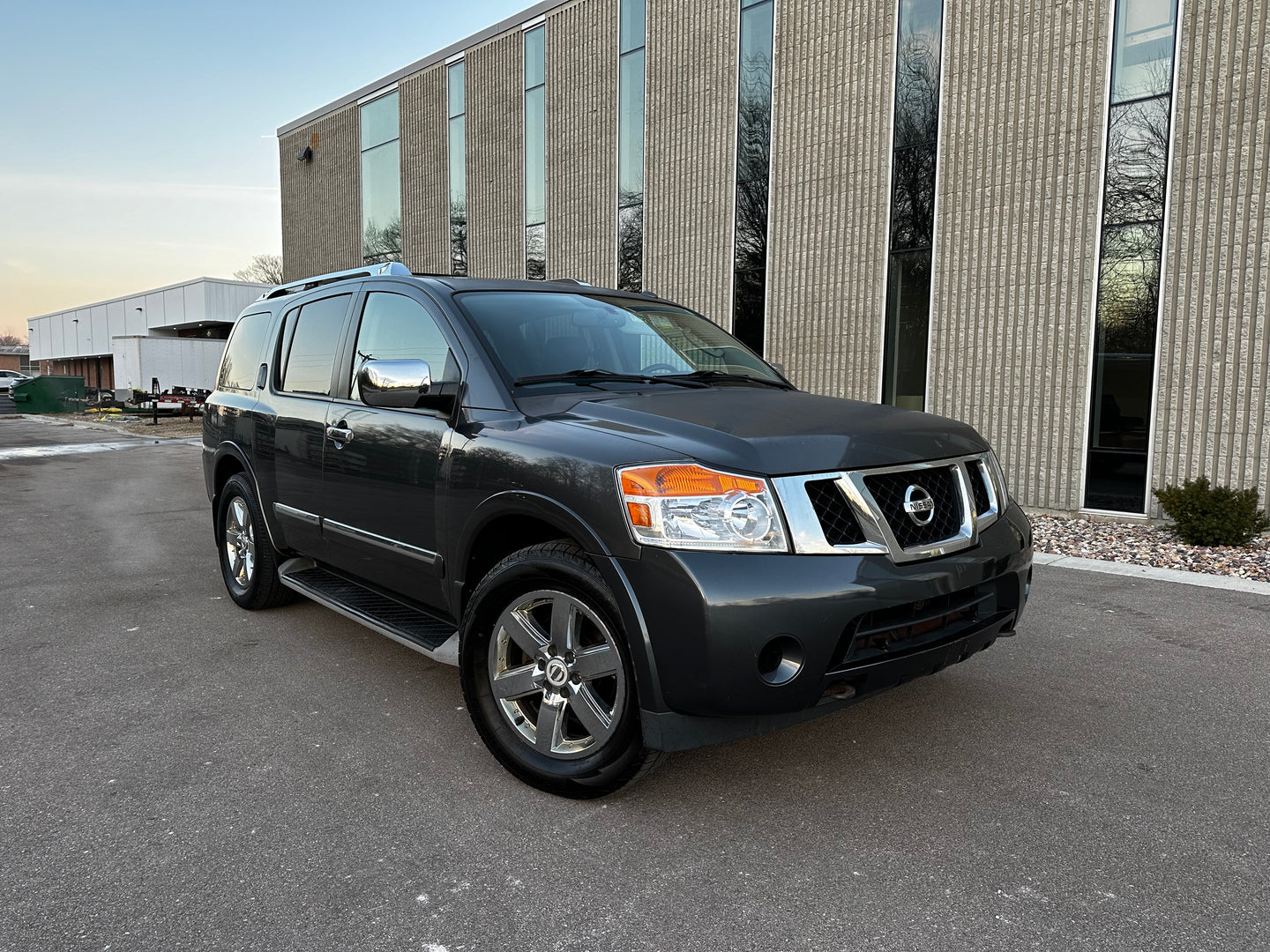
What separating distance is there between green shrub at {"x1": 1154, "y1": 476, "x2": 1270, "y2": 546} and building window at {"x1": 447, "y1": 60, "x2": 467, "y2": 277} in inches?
594

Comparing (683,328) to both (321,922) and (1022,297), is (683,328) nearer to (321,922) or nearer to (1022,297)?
(321,922)

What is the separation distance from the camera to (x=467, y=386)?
3525 millimetres

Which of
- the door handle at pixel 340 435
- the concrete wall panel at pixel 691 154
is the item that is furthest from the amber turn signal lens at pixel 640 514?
the concrete wall panel at pixel 691 154

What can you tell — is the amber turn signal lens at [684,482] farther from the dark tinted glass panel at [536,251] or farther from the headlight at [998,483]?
the dark tinted glass panel at [536,251]

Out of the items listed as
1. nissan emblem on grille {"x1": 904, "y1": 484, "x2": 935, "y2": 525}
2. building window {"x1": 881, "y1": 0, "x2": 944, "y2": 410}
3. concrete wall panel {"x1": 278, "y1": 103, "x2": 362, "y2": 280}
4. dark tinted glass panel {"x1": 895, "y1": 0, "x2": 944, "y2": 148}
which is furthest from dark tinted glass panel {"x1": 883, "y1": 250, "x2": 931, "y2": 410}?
concrete wall panel {"x1": 278, "y1": 103, "x2": 362, "y2": 280}

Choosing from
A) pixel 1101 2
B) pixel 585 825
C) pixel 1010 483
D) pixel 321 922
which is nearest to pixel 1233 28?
pixel 1101 2

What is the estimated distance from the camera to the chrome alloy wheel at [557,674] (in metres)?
2.88

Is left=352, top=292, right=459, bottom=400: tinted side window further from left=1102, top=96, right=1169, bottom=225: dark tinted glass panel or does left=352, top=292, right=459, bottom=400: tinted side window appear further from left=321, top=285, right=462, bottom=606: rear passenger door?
left=1102, top=96, right=1169, bottom=225: dark tinted glass panel

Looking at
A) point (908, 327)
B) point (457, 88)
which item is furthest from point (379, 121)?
point (908, 327)

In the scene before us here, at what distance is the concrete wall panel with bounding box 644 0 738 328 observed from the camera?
1372cm

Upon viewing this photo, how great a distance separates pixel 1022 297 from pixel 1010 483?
2.26 m

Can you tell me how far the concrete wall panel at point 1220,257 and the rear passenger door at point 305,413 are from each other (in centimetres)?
894

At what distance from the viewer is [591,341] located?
3.93 metres

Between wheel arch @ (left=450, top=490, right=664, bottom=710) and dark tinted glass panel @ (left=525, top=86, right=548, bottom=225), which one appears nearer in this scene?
wheel arch @ (left=450, top=490, right=664, bottom=710)
